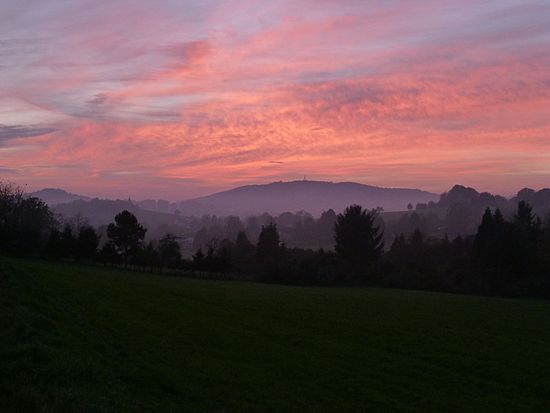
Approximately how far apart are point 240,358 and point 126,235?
176ft

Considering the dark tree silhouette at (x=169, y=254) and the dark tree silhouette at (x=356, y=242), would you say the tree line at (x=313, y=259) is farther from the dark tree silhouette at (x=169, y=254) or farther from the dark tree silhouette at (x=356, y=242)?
the dark tree silhouette at (x=356, y=242)

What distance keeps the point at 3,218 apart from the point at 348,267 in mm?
55130

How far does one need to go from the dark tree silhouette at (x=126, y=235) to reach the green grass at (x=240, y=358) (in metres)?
35.5

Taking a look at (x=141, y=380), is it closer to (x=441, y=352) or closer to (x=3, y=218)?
(x=441, y=352)

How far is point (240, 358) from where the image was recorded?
19.7m

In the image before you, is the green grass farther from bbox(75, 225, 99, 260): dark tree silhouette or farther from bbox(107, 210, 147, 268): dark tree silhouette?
bbox(107, 210, 147, 268): dark tree silhouette

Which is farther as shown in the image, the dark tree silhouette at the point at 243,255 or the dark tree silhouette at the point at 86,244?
the dark tree silhouette at the point at 243,255

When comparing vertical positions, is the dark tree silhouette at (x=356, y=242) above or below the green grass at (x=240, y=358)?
above

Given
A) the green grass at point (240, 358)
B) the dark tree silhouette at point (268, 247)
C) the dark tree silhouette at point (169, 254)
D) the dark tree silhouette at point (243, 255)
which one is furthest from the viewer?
the dark tree silhouette at point (268, 247)

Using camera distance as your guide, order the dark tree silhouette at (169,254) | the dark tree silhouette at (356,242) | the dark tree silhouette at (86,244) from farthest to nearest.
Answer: the dark tree silhouette at (356,242) < the dark tree silhouette at (169,254) < the dark tree silhouette at (86,244)

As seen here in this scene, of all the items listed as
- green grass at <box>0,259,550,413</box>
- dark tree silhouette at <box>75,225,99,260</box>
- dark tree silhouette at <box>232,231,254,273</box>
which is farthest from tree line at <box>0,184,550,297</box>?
green grass at <box>0,259,550,413</box>

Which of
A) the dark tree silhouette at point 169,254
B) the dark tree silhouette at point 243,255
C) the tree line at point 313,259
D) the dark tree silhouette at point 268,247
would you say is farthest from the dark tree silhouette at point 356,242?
the dark tree silhouette at point 169,254

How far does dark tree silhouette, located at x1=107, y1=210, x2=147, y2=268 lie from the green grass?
3549 centimetres

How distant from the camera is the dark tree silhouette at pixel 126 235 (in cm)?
6881
